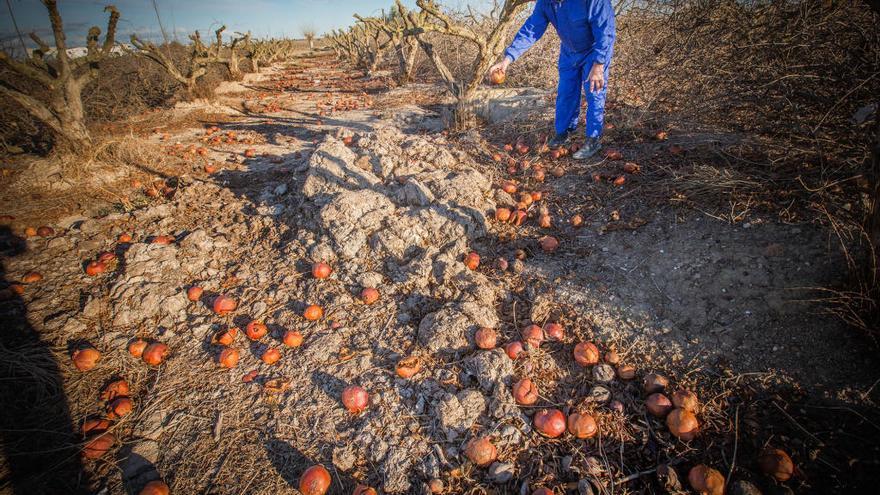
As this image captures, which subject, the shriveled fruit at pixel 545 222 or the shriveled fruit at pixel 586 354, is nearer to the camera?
the shriveled fruit at pixel 586 354

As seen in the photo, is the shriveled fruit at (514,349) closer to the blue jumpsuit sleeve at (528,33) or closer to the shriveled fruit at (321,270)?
the shriveled fruit at (321,270)

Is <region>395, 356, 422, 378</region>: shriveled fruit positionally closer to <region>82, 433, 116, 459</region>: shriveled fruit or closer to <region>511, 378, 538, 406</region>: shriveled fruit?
<region>511, 378, 538, 406</region>: shriveled fruit

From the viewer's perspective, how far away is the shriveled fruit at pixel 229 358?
8.10ft

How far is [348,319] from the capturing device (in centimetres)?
278

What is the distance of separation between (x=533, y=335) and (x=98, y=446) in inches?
114

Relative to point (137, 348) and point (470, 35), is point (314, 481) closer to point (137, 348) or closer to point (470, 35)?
point (137, 348)

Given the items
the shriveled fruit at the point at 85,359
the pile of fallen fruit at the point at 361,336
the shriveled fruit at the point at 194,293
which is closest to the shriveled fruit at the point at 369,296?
the pile of fallen fruit at the point at 361,336

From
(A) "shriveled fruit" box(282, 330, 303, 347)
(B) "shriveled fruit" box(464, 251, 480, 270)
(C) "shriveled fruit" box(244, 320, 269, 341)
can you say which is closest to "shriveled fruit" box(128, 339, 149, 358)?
(C) "shriveled fruit" box(244, 320, 269, 341)

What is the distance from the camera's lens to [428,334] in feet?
8.20

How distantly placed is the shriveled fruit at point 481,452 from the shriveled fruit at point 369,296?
4.62ft

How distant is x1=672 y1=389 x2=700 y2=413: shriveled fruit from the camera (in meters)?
1.91

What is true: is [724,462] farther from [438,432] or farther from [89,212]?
[89,212]

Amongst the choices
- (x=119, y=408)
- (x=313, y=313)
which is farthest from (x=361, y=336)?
(x=119, y=408)

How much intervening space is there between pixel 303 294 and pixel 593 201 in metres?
Result: 3.24
